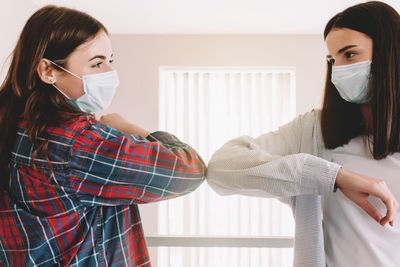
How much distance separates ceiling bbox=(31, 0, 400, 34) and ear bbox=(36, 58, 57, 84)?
7.62 ft

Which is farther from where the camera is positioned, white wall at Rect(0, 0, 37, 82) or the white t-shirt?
white wall at Rect(0, 0, 37, 82)

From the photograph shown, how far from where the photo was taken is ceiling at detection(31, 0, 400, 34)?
299cm

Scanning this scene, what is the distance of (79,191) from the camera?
728 mm

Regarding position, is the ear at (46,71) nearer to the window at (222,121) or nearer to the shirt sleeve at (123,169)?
the shirt sleeve at (123,169)

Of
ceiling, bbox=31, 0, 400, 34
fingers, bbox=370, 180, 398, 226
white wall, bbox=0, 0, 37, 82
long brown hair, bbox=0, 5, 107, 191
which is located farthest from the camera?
ceiling, bbox=31, 0, 400, 34

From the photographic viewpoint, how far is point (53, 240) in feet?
2.39

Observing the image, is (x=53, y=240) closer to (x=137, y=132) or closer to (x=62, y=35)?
(x=137, y=132)

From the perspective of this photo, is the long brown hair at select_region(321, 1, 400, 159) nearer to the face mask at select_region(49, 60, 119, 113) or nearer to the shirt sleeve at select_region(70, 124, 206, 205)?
the shirt sleeve at select_region(70, 124, 206, 205)

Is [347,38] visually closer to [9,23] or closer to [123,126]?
[123,126]

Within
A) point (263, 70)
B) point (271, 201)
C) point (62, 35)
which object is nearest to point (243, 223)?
point (271, 201)

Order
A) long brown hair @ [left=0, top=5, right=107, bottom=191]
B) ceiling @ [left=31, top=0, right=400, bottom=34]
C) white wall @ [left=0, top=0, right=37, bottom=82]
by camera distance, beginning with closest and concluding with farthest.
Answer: long brown hair @ [left=0, top=5, right=107, bottom=191] < white wall @ [left=0, top=0, right=37, bottom=82] < ceiling @ [left=31, top=0, right=400, bottom=34]

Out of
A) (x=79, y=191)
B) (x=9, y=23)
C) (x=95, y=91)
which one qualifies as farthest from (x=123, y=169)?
(x=9, y=23)

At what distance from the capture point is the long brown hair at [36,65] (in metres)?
0.76

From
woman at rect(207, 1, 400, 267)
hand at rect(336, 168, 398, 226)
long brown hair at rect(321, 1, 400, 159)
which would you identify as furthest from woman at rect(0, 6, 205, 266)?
long brown hair at rect(321, 1, 400, 159)
